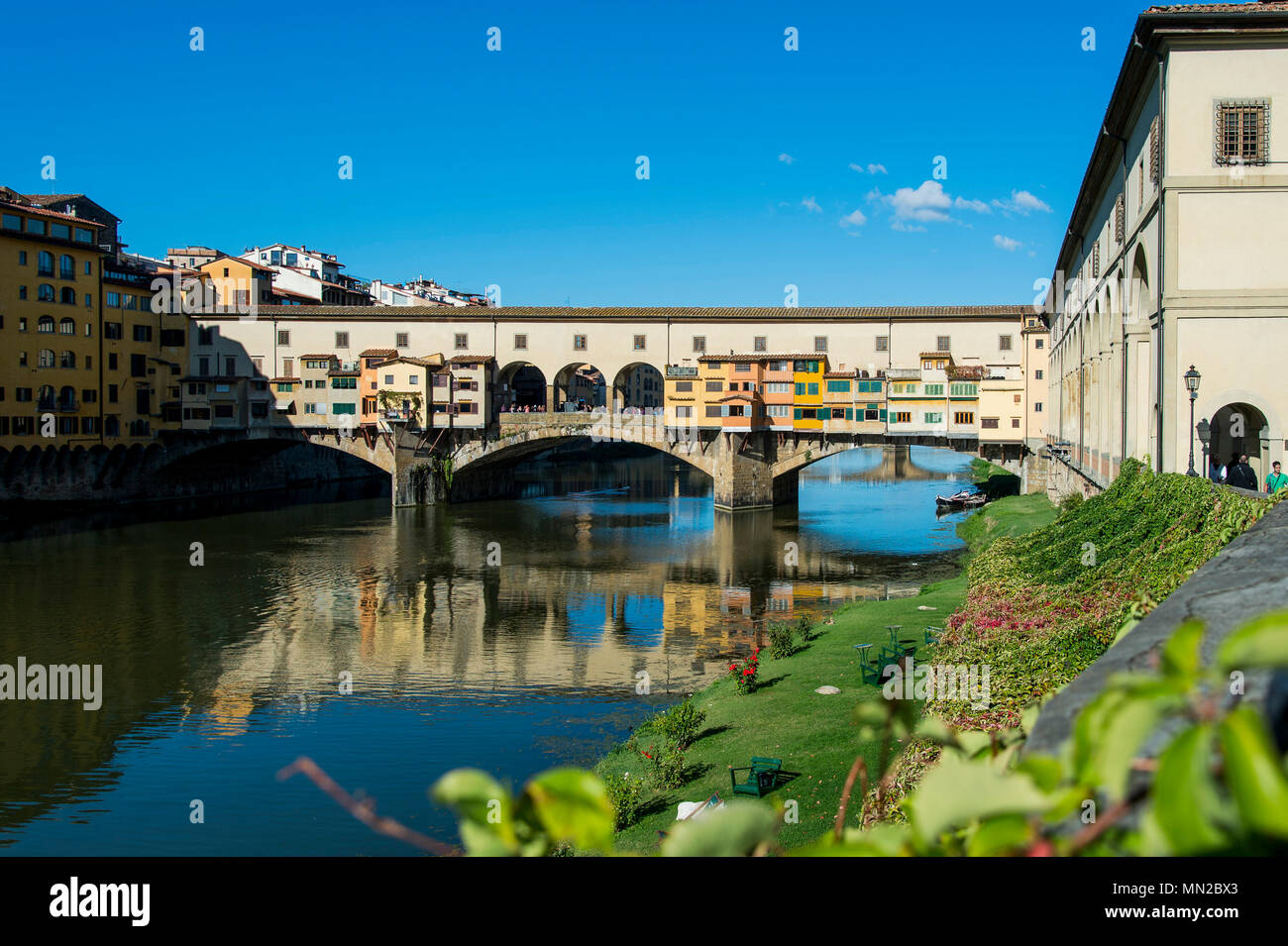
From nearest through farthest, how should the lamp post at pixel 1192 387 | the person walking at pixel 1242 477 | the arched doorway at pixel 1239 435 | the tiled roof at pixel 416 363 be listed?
1. the person walking at pixel 1242 477
2. the lamp post at pixel 1192 387
3. the arched doorway at pixel 1239 435
4. the tiled roof at pixel 416 363

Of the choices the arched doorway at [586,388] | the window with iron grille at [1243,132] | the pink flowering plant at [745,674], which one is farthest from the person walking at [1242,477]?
the arched doorway at [586,388]

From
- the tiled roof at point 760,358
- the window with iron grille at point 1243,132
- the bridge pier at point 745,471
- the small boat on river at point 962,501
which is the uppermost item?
the window with iron grille at point 1243,132

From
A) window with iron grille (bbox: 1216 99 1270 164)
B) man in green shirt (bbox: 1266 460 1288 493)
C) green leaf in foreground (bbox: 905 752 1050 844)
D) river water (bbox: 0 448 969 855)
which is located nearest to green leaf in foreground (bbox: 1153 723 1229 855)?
green leaf in foreground (bbox: 905 752 1050 844)

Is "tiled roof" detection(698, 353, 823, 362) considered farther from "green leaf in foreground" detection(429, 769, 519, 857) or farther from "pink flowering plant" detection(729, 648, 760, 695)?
"green leaf in foreground" detection(429, 769, 519, 857)

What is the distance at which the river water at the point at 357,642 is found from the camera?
600 inches

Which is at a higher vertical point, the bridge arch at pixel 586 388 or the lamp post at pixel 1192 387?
the bridge arch at pixel 586 388

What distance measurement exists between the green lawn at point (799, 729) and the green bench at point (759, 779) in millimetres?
197

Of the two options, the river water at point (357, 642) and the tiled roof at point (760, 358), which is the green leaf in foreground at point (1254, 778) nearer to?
the river water at point (357, 642)

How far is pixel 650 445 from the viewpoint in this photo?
56.4 meters

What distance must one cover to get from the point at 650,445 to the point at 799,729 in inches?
1606

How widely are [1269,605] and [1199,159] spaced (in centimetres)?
1842

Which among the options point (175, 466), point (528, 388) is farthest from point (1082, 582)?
point (528, 388)

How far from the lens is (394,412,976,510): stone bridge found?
174ft
